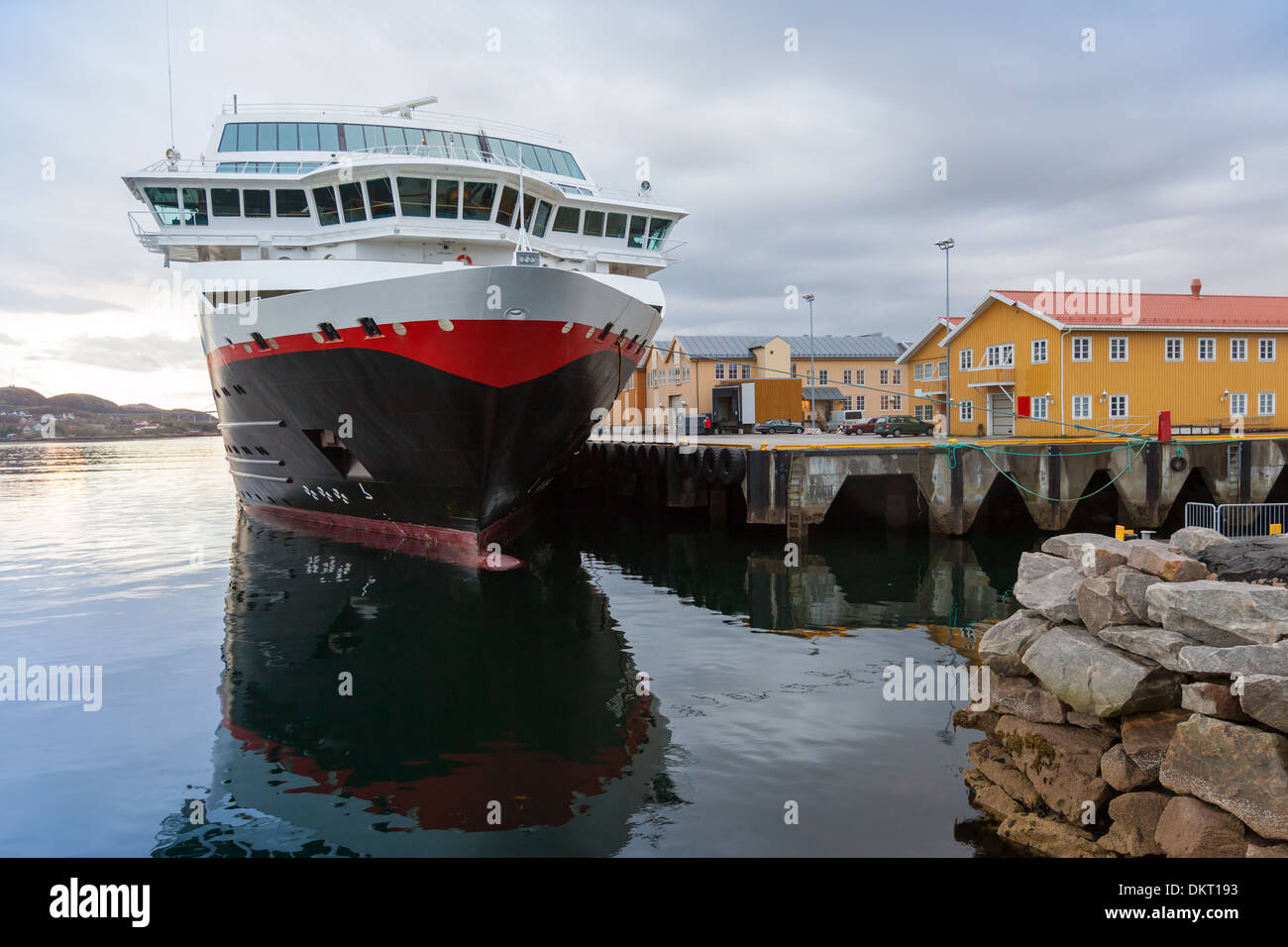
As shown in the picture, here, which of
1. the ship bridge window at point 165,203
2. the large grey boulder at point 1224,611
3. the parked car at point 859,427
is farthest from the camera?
the parked car at point 859,427

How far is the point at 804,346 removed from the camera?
5903 cm

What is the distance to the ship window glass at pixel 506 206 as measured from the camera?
19.0 meters

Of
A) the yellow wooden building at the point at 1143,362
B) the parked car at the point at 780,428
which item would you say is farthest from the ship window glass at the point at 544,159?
the parked car at the point at 780,428

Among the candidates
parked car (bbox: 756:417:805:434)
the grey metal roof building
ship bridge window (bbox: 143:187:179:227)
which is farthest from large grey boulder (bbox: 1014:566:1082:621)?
the grey metal roof building

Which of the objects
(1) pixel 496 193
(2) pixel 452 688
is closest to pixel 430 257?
(1) pixel 496 193

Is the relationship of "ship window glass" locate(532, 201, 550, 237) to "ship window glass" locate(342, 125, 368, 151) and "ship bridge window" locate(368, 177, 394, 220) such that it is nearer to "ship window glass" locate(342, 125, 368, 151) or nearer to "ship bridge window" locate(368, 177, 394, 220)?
"ship bridge window" locate(368, 177, 394, 220)

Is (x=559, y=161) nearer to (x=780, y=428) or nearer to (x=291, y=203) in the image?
(x=291, y=203)

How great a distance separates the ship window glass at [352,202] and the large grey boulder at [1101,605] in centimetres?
1718

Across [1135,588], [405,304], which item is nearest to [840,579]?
[405,304]

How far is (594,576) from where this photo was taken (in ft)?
59.8

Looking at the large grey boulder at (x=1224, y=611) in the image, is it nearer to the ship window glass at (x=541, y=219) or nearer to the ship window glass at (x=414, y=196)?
the ship window glass at (x=414, y=196)

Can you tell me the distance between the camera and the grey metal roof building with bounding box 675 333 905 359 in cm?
5241

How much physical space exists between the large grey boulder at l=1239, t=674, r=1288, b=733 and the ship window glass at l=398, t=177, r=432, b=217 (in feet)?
58.3
